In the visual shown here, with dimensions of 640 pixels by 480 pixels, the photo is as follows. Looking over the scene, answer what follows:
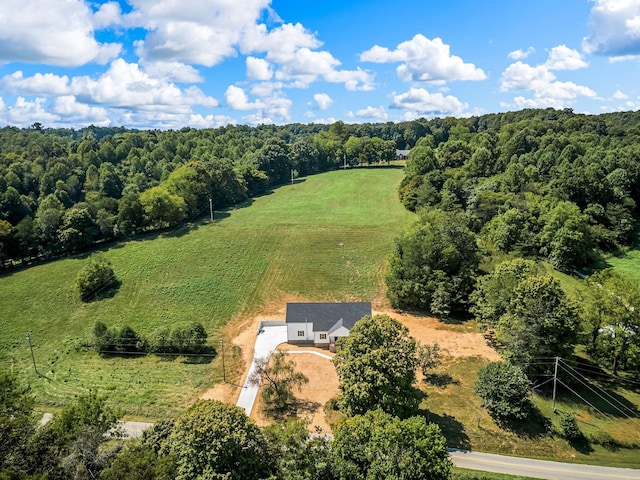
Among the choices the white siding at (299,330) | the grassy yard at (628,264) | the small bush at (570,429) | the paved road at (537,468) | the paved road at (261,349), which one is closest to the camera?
the paved road at (537,468)

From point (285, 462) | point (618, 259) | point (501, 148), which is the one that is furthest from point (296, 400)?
point (501, 148)

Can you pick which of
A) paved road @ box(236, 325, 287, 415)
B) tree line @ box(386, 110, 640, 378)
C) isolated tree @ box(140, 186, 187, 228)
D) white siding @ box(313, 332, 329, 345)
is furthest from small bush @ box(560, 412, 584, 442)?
isolated tree @ box(140, 186, 187, 228)

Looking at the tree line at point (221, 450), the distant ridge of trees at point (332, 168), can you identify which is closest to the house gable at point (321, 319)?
the tree line at point (221, 450)

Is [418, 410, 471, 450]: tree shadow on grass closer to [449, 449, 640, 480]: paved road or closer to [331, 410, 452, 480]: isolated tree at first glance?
[449, 449, 640, 480]: paved road

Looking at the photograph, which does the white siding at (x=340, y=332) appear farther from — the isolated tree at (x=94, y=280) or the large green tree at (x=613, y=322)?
the isolated tree at (x=94, y=280)

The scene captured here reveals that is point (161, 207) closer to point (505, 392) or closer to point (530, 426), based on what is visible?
point (505, 392)

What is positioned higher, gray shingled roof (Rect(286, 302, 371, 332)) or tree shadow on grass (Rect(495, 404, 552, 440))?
gray shingled roof (Rect(286, 302, 371, 332))
